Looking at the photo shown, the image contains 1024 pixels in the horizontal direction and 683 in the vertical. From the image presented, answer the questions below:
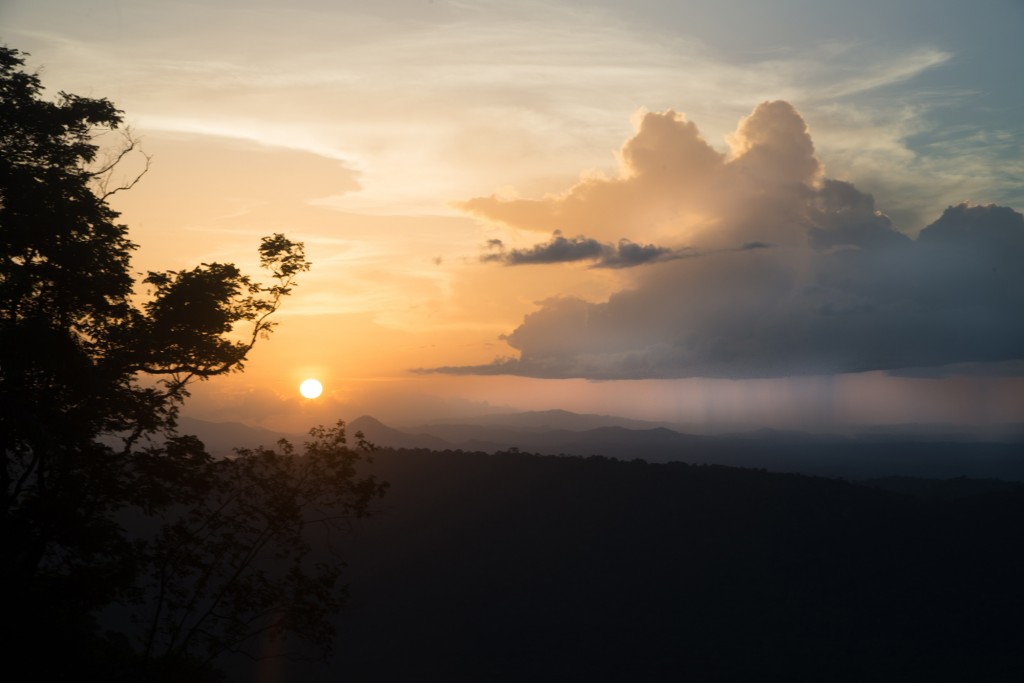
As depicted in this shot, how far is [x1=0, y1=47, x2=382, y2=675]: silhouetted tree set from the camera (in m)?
18.9

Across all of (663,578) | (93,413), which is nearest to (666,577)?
(663,578)

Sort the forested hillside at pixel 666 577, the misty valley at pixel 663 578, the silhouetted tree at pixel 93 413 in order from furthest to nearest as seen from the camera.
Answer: the forested hillside at pixel 666 577 < the misty valley at pixel 663 578 < the silhouetted tree at pixel 93 413

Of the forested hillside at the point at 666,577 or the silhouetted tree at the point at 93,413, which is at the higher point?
the silhouetted tree at the point at 93,413

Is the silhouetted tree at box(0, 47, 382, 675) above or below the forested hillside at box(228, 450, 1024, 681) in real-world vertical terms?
above

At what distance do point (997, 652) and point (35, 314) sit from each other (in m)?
68.2

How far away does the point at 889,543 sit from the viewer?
255ft

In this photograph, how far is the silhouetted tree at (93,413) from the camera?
18938mm

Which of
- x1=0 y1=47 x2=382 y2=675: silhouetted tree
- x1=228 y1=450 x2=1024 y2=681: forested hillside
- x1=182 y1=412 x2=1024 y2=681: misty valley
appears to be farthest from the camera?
x1=228 y1=450 x2=1024 y2=681: forested hillside

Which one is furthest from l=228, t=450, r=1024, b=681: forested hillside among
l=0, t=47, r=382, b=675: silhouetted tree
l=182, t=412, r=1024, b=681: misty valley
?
l=0, t=47, r=382, b=675: silhouetted tree

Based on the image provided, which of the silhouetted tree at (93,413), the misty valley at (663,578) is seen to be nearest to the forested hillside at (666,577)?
the misty valley at (663,578)

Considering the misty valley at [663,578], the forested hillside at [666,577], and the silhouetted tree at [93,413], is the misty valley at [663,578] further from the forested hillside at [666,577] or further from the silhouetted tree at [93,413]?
the silhouetted tree at [93,413]

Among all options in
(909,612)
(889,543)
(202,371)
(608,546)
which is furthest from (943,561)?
(202,371)

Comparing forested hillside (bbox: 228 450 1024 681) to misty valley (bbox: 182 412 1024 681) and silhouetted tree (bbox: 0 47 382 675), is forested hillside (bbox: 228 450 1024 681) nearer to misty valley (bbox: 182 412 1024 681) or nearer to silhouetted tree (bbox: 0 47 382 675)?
misty valley (bbox: 182 412 1024 681)

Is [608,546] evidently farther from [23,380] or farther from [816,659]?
[23,380]
